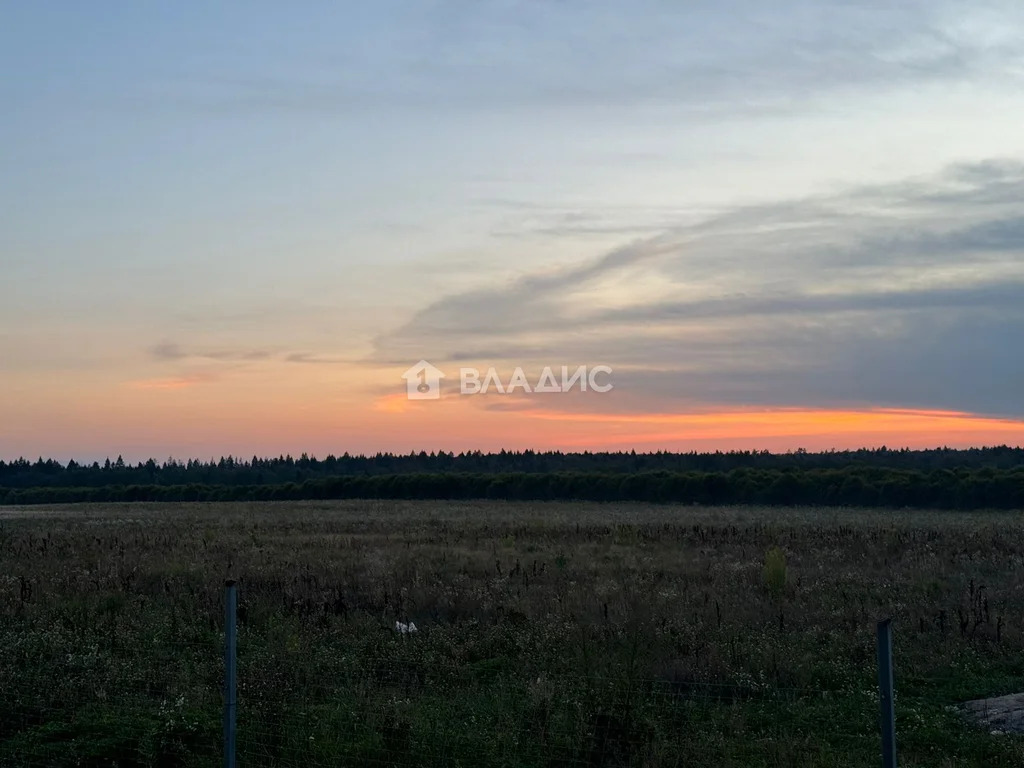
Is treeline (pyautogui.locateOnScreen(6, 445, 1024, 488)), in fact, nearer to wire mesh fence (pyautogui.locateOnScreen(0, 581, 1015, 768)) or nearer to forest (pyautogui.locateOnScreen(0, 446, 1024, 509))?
forest (pyautogui.locateOnScreen(0, 446, 1024, 509))

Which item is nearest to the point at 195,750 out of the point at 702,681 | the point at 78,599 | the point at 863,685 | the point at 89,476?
the point at 702,681

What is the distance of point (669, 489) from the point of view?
267ft

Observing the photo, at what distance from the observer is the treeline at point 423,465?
129m

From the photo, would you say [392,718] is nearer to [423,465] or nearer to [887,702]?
[887,702]

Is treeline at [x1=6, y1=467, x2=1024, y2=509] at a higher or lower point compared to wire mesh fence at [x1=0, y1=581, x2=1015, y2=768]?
lower

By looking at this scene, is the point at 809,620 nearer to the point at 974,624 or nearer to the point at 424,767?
the point at 974,624

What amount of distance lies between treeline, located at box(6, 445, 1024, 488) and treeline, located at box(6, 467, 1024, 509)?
55.7 ft

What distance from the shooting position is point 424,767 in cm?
807

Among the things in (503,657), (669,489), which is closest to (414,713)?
(503,657)

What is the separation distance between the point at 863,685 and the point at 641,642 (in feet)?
8.62

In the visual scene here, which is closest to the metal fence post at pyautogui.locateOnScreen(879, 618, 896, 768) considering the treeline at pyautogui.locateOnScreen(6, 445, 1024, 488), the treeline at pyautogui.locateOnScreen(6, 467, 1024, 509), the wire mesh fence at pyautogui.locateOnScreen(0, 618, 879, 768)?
the wire mesh fence at pyautogui.locateOnScreen(0, 618, 879, 768)

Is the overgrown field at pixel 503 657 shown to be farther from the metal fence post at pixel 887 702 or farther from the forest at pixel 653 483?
the forest at pixel 653 483

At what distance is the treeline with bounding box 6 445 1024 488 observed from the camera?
129 m

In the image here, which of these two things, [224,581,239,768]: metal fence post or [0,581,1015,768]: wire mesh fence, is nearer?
[224,581,239,768]: metal fence post
